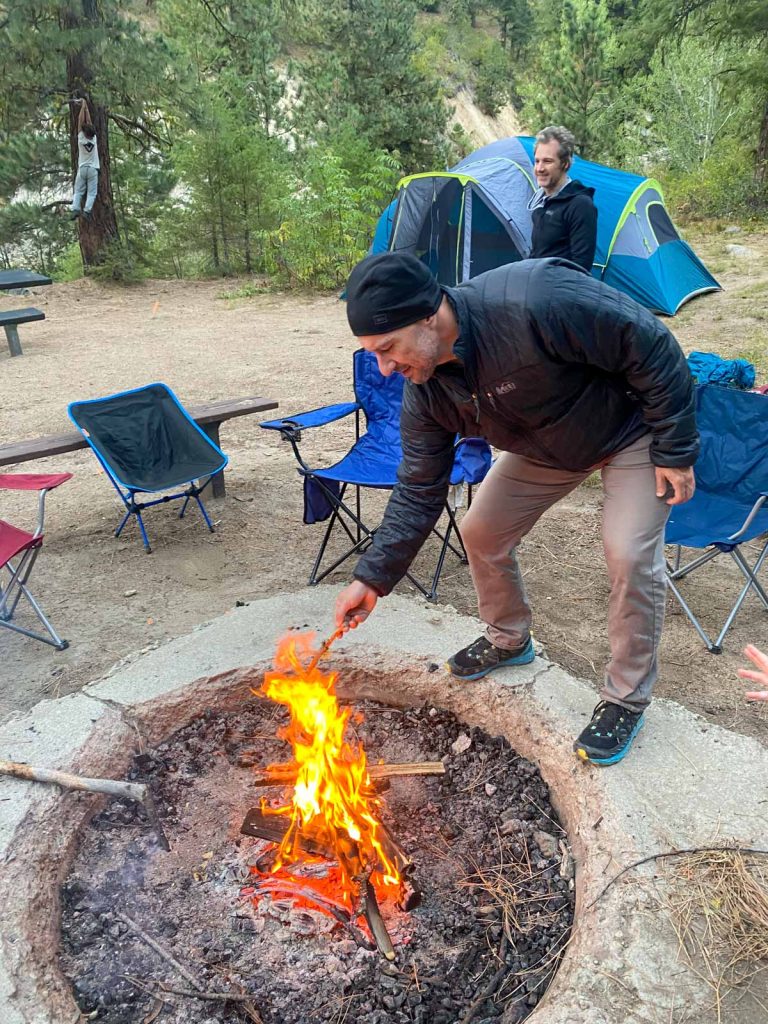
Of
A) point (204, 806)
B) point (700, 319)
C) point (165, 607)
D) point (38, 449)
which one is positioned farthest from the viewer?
point (700, 319)

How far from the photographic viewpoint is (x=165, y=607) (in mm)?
3430

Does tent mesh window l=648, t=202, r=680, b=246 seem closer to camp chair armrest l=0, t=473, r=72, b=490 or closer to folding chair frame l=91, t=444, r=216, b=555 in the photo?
folding chair frame l=91, t=444, r=216, b=555

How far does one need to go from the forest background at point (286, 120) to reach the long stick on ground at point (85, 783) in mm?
10838

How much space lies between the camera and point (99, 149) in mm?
12133

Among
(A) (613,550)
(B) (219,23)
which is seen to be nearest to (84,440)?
(A) (613,550)

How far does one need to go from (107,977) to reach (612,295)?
2161mm

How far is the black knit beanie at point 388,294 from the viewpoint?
1759mm

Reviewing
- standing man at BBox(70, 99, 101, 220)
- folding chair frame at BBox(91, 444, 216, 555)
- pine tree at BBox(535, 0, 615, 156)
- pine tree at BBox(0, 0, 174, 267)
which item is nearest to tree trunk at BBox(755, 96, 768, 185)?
pine tree at BBox(535, 0, 615, 156)

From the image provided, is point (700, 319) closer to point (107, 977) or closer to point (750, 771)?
point (750, 771)

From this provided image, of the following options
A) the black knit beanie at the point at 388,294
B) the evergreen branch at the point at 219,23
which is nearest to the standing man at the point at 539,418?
the black knit beanie at the point at 388,294

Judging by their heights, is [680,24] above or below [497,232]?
above

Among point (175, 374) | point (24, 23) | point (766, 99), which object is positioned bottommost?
point (175, 374)

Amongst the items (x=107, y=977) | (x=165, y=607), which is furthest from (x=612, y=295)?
(x=165, y=607)

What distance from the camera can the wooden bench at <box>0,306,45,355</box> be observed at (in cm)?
843
